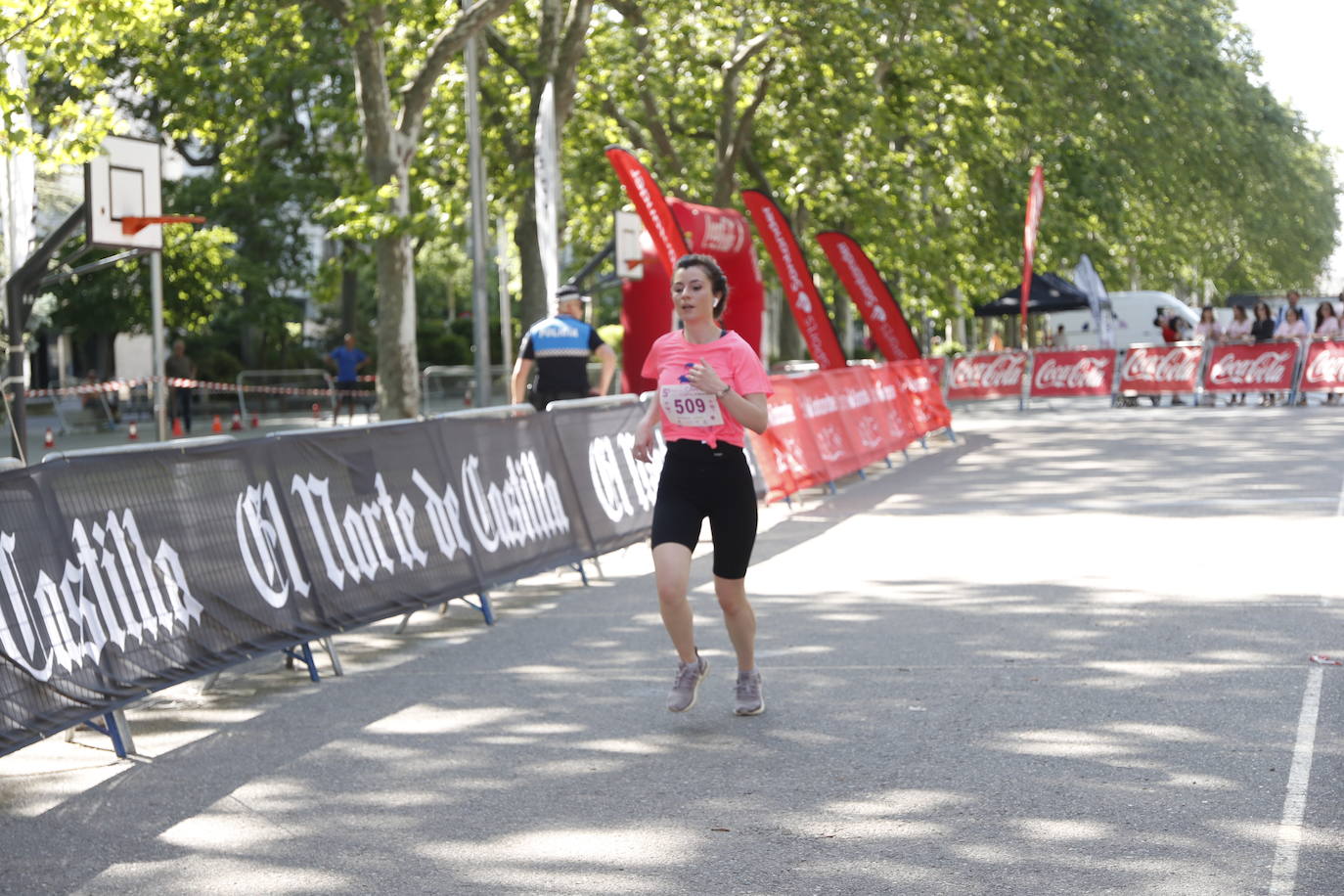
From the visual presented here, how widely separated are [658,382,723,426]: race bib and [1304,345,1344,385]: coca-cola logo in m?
26.6

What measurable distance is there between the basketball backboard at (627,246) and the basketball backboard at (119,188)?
8374mm

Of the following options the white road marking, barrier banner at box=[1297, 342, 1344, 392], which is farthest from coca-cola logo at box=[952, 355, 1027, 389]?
the white road marking

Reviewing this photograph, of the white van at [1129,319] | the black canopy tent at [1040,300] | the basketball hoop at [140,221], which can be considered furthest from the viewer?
the white van at [1129,319]

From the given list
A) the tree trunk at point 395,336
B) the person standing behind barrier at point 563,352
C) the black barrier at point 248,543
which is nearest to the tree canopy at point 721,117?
the tree trunk at point 395,336

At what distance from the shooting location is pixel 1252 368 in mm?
32719

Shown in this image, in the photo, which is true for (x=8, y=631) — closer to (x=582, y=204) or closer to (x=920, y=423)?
(x=920, y=423)

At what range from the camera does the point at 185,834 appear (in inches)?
234

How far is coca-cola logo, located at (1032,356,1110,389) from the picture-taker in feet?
117

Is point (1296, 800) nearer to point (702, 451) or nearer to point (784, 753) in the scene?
point (784, 753)

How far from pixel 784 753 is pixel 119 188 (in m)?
11.8

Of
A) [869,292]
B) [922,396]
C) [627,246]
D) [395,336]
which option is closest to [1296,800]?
[395,336]

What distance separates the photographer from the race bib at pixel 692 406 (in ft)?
24.0

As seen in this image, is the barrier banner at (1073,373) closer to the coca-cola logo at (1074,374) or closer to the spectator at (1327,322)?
the coca-cola logo at (1074,374)

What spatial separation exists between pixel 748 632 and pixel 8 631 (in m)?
2.82
